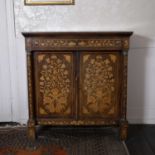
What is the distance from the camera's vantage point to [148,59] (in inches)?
115

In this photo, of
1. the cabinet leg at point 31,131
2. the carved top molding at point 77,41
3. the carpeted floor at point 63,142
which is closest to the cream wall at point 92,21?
the carved top molding at point 77,41

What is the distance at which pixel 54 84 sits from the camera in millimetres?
2557

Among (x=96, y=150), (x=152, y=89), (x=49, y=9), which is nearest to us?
(x=96, y=150)

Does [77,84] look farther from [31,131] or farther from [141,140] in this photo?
[141,140]

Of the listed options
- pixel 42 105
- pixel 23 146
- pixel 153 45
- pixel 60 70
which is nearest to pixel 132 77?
pixel 153 45

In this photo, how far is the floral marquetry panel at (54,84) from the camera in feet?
8.22

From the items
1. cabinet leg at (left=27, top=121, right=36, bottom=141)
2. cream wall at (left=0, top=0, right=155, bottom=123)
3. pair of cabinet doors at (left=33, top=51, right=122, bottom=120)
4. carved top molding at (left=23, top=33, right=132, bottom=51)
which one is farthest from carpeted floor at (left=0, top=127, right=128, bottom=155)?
carved top molding at (left=23, top=33, right=132, bottom=51)

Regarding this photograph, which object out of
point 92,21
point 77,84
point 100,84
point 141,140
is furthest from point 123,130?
point 92,21

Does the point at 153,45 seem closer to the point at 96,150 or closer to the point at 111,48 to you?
the point at 111,48

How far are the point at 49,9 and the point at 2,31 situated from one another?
1.91 ft

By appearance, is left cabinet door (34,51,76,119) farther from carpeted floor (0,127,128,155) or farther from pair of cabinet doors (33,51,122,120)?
carpeted floor (0,127,128,155)

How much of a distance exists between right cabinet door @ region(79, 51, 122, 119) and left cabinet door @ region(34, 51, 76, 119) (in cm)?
12

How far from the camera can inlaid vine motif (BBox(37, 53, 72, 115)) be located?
2508 millimetres

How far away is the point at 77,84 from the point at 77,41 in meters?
0.43
